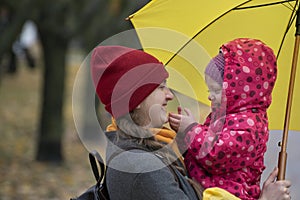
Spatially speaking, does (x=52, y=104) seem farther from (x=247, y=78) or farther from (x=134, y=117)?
(x=134, y=117)

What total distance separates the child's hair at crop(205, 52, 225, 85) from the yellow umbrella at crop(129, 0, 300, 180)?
0.38 metres

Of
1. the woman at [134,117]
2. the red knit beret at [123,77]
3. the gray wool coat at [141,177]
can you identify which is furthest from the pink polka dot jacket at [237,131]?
the red knit beret at [123,77]

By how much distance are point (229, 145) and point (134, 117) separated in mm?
437

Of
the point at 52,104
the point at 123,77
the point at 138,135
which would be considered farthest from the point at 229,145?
the point at 52,104

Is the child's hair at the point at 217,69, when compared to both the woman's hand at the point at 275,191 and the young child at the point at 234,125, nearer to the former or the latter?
the young child at the point at 234,125

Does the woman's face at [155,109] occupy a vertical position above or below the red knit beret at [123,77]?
below

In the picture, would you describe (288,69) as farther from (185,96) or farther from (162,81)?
(162,81)

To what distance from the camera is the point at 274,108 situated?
415 centimetres

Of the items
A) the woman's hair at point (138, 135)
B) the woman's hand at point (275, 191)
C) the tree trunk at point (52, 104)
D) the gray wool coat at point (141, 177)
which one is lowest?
the tree trunk at point (52, 104)

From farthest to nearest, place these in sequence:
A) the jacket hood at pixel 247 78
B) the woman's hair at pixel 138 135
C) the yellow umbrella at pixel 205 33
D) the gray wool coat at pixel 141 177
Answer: the yellow umbrella at pixel 205 33
the jacket hood at pixel 247 78
the woman's hair at pixel 138 135
the gray wool coat at pixel 141 177

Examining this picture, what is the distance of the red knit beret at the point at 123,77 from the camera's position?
3109 mm

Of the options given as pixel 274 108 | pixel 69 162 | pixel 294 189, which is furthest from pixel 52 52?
pixel 274 108

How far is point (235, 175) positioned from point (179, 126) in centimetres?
34

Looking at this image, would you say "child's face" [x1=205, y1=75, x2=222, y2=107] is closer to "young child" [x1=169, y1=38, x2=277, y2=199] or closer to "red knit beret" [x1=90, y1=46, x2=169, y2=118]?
"young child" [x1=169, y1=38, x2=277, y2=199]
